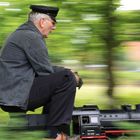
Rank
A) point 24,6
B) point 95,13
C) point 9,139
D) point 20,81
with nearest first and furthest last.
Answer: point 9,139 < point 20,81 < point 24,6 < point 95,13

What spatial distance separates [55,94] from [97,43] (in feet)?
4.88

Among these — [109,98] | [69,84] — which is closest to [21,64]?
[69,84]

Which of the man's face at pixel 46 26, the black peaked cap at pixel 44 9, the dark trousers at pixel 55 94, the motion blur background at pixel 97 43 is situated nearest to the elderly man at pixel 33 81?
the dark trousers at pixel 55 94

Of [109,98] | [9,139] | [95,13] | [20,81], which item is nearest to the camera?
[9,139]

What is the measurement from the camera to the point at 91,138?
4.59 meters

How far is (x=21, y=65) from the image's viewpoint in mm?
4516

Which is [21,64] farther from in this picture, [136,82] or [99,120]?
[136,82]

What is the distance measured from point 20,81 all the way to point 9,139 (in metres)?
2.22

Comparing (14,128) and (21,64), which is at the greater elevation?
(21,64)

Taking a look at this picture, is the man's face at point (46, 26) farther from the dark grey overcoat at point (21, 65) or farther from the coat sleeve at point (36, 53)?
the coat sleeve at point (36, 53)

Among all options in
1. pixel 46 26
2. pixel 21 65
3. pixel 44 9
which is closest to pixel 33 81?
pixel 21 65

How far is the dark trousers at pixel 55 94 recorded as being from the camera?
4.42 meters

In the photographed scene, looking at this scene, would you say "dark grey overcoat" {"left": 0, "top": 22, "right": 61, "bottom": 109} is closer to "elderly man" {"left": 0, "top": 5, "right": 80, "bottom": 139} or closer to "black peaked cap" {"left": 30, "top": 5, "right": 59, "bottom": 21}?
"elderly man" {"left": 0, "top": 5, "right": 80, "bottom": 139}

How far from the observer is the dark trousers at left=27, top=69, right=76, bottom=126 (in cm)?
442
